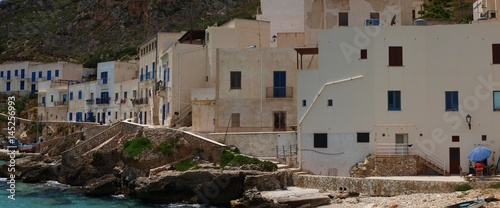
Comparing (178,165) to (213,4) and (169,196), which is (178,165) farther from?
(213,4)

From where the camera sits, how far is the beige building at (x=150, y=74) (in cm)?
5400

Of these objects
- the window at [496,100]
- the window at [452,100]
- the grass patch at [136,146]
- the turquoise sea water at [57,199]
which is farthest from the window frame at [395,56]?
the grass patch at [136,146]

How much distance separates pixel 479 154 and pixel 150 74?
34.5m

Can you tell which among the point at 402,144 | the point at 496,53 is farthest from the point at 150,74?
the point at 496,53

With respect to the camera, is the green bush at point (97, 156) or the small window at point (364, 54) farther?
the green bush at point (97, 156)

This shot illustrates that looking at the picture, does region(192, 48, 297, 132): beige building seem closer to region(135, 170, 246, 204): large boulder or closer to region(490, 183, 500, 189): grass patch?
region(135, 170, 246, 204): large boulder

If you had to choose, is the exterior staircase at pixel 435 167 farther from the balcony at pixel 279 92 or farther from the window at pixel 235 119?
the window at pixel 235 119

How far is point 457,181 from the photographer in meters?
27.7

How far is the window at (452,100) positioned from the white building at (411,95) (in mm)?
53

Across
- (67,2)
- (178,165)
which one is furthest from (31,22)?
(178,165)

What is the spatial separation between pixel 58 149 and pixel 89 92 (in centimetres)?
1505

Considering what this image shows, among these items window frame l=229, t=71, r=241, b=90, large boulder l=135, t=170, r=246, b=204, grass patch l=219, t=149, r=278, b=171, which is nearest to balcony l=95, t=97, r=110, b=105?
window frame l=229, t=71, r=241, b=90

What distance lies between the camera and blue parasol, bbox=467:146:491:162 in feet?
97.0

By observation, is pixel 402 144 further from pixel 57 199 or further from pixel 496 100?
pixel 57 199
